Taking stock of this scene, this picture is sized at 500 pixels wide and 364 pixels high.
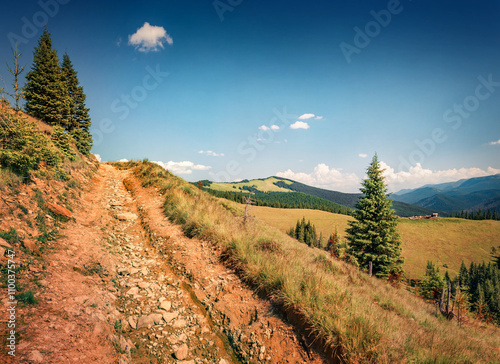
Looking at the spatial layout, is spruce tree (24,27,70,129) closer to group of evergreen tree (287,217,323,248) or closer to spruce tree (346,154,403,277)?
spruce tree (346,154,403,277)

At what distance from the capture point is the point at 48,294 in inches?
132

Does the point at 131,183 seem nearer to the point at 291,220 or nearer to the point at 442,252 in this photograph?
the point at 291,220

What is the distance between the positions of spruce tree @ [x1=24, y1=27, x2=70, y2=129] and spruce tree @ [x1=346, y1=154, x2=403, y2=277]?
1443 inches

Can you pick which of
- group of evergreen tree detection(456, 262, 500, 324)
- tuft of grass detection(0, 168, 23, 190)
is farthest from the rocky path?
group of evergreen tree detection(456, 262, 500, 324)

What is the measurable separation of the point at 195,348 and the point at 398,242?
96.5 ft

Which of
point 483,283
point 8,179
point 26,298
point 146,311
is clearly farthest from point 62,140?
point 483,283

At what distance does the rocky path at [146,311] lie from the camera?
2.92 metres

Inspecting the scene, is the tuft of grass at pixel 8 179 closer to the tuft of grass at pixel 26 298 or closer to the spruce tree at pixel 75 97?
the tuft of grass at pixel 26 298

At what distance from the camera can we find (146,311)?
4.30 meters

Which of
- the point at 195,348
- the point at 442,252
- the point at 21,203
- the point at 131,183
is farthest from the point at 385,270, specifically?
the point at 442,252

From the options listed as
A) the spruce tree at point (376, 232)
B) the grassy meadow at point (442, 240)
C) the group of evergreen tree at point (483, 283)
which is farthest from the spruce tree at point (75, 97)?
the group of evergreen tree at point (483, 283)

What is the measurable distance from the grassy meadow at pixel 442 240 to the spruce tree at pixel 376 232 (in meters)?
43.9

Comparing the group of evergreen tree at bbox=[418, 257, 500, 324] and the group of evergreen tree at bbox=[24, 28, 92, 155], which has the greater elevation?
the group of evergreen tree at bbox=[24, 28, 92, 155]

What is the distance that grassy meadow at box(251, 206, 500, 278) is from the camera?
238 feet
